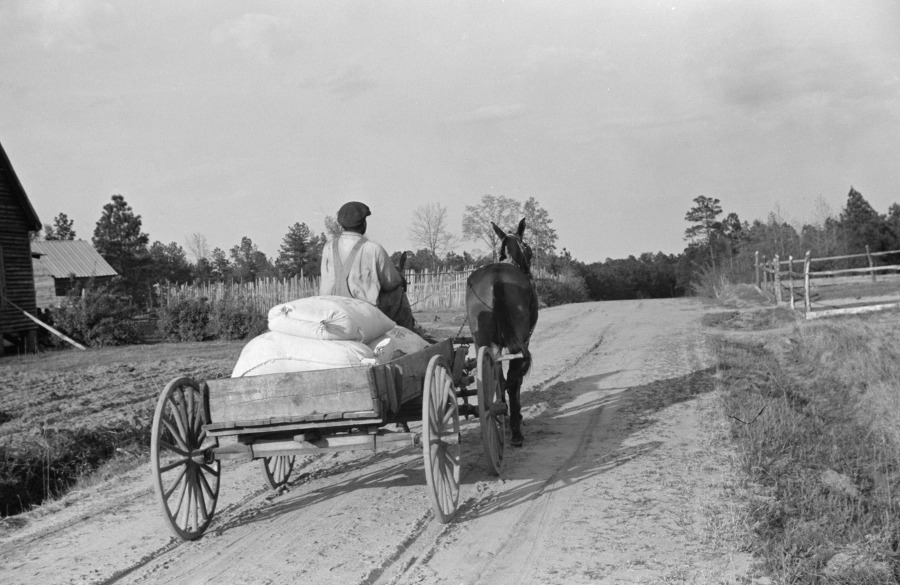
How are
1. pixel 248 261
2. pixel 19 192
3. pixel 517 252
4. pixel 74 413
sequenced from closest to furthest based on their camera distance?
1. pixel 517 252
2. pixel 74 413
3. pixel 19 192
4. pixel 248 261

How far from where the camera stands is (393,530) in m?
4.95

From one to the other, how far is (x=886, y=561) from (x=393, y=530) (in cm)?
295

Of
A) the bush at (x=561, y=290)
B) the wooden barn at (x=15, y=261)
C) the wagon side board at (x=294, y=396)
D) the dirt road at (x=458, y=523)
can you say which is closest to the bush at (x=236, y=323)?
the wooden barn at (x=15, y=261)

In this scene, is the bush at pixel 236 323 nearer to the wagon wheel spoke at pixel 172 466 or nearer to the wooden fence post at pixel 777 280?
the wooden fence post at pixel 777 280

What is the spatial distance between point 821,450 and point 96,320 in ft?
65.7

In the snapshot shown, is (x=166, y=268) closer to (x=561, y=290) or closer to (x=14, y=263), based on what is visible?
(x=561, y=290)

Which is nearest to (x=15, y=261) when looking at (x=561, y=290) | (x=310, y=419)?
(x=310, y=419)

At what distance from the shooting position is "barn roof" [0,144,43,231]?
2155cm

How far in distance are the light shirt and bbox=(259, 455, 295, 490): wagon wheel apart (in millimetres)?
1444

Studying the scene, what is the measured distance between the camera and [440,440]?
499 cm

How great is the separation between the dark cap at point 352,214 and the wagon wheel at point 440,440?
1.42m

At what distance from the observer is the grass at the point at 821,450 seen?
14.0 ft

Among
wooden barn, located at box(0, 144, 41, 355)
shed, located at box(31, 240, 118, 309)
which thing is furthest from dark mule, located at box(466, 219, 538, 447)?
shed, located at box(31, 240, 118, 309)

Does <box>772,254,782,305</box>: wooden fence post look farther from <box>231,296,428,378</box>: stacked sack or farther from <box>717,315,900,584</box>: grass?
<box>231,296,428,378</box>: stacked sack
